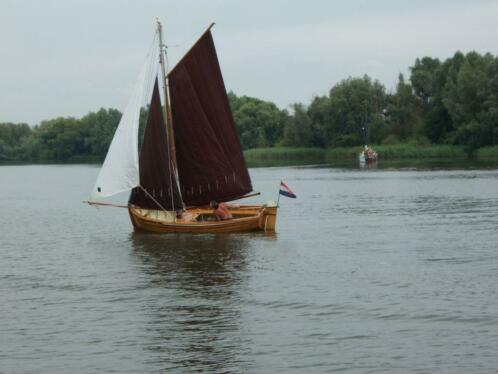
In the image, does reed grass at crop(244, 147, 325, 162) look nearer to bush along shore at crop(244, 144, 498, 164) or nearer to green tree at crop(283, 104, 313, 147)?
bush along shore at crop(244, 144, 498, 164)

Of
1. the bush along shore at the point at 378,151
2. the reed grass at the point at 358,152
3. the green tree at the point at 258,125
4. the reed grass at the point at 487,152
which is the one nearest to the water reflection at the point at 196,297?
the reed grass at the point at 487,152

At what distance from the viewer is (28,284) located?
88.7 ft

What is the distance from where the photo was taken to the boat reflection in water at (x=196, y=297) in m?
18.4

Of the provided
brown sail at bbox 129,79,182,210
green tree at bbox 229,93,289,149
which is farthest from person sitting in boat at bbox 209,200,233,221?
green tree at bbox 229,93,289,149

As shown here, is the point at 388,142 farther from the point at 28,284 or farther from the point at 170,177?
the point at 28,284

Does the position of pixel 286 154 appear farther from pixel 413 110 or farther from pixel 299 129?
pixel 413 110

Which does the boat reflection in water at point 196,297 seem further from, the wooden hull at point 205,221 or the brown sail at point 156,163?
the brown sail at point 156,163

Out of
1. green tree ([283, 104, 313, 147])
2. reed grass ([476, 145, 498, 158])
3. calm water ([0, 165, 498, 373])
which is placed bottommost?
calm water ([0, 165, 498, 373])

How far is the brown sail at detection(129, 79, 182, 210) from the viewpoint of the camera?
126 ft

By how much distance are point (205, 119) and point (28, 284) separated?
14.0 meters

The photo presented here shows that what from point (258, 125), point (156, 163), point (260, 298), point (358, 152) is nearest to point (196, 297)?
point (260, 298)

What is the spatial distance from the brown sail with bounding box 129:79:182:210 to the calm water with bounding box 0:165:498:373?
2.01 metres

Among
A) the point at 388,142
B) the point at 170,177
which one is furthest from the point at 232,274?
the point at 388,142

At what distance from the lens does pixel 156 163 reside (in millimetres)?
38531
